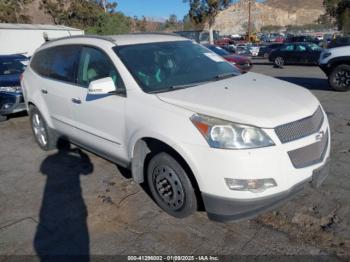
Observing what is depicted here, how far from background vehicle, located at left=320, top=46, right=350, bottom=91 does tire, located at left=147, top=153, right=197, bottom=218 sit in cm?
814

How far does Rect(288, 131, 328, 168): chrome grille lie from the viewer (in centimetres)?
299

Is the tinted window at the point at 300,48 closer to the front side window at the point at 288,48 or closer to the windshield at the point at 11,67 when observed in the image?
the front side window at the point at 288,48

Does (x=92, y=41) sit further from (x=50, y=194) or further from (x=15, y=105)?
(x=15, y=105)

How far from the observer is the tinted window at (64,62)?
4.57 meters

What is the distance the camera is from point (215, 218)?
10.4ft

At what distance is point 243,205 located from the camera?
9.75 ft

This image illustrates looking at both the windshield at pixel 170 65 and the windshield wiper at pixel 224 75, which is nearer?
the windshield at pixel 170 65

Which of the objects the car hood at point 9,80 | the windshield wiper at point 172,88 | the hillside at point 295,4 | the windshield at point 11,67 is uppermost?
the hillside at point 295,4

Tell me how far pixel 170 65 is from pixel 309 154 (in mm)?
1840

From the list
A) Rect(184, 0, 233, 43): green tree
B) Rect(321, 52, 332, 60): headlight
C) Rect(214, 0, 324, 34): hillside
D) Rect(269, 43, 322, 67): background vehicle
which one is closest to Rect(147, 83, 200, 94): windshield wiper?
Rect(321, 52, 332, 60): headlight

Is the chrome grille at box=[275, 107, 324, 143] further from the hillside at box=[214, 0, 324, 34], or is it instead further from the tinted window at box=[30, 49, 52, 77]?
the hillside at box=[214, 0, 324, 34]

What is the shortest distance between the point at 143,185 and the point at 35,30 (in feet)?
70.0

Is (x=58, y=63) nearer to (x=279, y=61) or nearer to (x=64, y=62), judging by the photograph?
(x=64, y=62)

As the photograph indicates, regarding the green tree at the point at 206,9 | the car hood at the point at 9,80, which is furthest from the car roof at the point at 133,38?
the green tree at the point at 206,9
